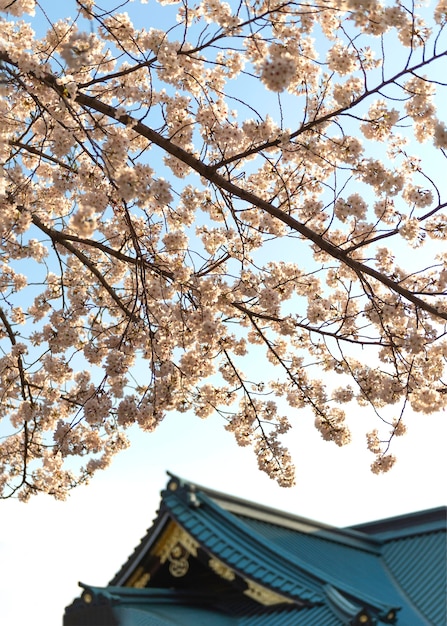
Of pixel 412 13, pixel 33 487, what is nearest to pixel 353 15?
pixel 412 13

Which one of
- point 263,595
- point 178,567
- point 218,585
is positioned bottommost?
point 178,567

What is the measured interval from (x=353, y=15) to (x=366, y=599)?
5633 millimetres

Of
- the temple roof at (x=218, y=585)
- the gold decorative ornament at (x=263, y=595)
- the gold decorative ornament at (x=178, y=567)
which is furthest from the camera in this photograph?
the gold decorative ornament at (x=178, y=567)

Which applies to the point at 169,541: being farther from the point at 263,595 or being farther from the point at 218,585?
the point at 263,595

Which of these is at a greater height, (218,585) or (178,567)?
(218,585)

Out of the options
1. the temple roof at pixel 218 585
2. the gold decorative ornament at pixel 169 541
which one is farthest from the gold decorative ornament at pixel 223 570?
the gold decorative ornament at pixel 169 541

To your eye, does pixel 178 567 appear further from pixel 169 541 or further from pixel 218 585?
pixel 218 585

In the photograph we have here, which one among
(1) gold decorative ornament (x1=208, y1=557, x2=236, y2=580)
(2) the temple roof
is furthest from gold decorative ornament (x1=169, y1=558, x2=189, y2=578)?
(1) gold decorative ornament (x1=208, y1=557, x2=236, y2=580)

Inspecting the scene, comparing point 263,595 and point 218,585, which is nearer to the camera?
point 263,595

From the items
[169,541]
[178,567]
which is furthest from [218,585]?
[169,541]

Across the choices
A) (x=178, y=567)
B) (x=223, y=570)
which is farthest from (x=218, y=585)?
(x=178, y=567)

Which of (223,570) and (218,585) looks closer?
(223,570)

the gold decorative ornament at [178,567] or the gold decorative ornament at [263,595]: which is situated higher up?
the gold decorative ornament at [263,595]

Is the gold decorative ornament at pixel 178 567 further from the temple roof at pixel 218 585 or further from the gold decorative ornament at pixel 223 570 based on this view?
the gold decorative ornament at pixel 223 570
